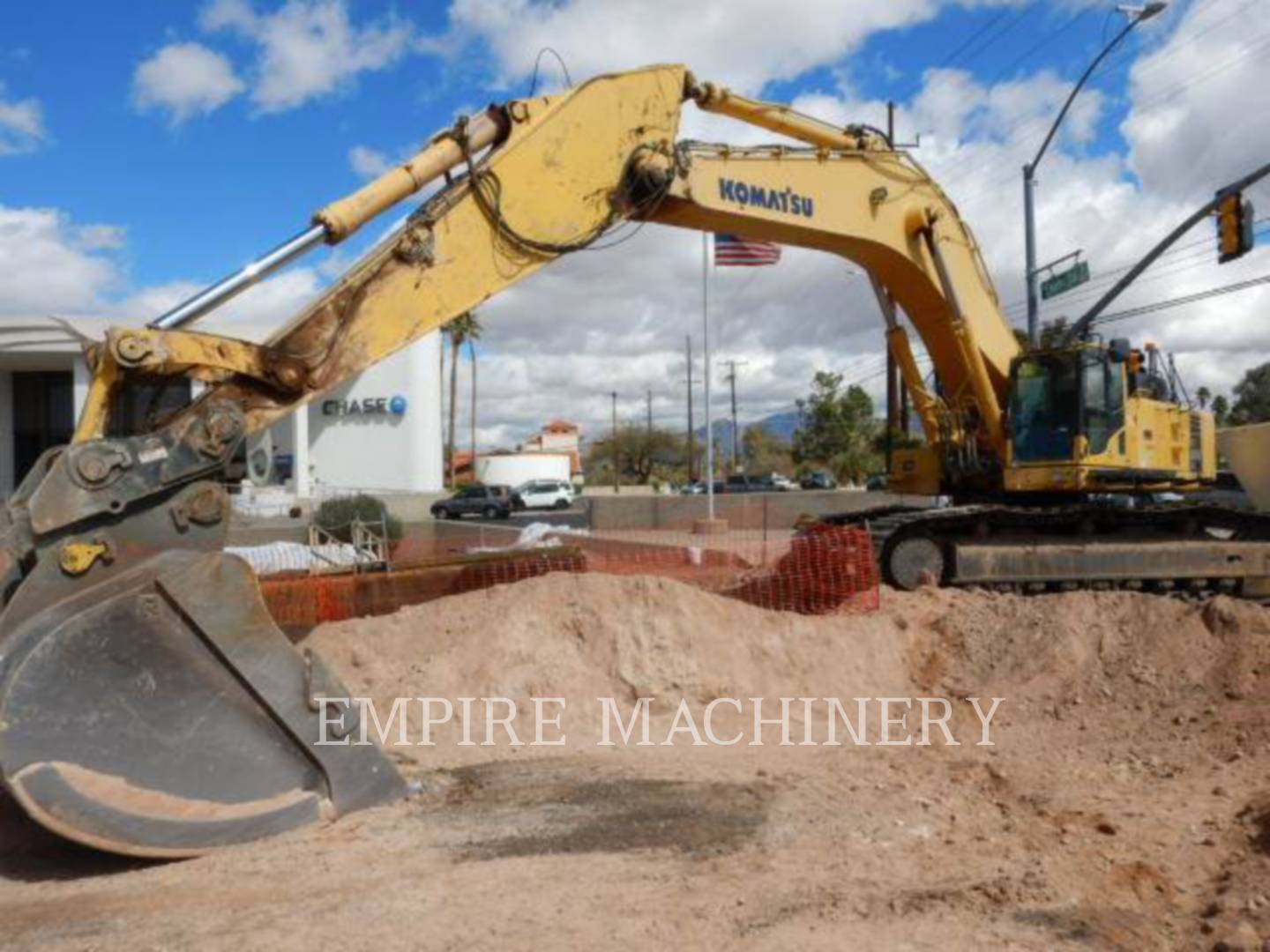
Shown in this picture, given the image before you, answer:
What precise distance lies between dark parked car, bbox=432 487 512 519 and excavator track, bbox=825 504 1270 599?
2939cm

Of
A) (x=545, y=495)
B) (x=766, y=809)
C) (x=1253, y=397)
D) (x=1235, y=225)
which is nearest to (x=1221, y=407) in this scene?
(x=1253, y=397)

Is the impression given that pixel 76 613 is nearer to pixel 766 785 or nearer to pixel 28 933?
pixel 28 933

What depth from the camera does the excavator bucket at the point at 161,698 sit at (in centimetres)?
509

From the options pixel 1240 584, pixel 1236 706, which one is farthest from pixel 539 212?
pixel 1240 584

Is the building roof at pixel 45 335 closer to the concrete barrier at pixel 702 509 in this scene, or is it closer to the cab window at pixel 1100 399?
the concrete barrier at pixel 702 509

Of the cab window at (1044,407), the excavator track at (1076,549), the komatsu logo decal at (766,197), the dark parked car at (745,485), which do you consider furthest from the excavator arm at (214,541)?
the dark parked car at (745,485)

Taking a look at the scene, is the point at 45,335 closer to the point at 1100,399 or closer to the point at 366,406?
the point at 366,406

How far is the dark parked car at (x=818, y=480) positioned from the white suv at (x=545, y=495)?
13412 mm

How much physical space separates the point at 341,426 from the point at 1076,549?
99.3 feet

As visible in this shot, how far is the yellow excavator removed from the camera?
17.3 ft

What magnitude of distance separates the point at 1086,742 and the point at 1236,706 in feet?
3.55

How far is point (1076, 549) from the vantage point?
12.2 metres

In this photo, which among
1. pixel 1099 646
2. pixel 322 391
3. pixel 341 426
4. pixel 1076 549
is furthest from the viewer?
pixel 341 426

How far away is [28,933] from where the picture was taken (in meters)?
4.68
